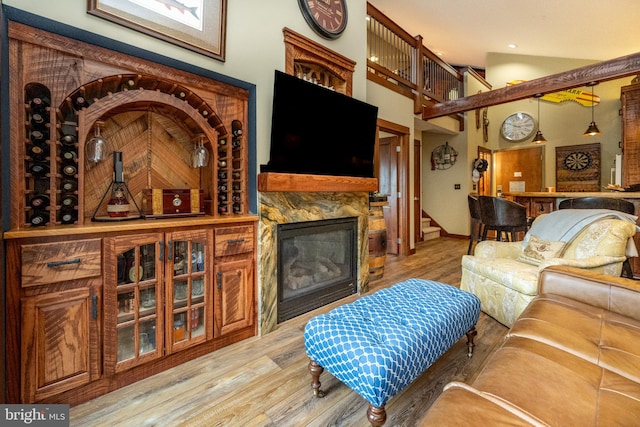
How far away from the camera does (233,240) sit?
2088 mm

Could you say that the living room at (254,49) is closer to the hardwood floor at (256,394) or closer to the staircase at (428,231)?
the hardwood floor at (256,394)

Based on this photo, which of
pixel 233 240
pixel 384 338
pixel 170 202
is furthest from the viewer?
pixel 233 240

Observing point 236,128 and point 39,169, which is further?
point 236,128

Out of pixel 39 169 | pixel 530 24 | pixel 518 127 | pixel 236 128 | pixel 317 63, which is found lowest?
pixel 39 169

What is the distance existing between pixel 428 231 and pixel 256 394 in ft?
19.0

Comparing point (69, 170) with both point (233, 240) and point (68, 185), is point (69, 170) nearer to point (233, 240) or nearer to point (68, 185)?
point (68, 185)

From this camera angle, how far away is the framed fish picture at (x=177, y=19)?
1.64m

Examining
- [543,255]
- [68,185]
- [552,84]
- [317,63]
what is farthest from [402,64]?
[68,185]

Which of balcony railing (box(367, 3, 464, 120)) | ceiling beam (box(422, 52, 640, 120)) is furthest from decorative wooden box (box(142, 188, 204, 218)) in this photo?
ceiling beam (box(422, 52, 640, 120))

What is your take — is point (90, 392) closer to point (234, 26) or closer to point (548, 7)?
point (234, 26)

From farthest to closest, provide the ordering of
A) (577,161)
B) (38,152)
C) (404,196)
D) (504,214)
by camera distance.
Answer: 1. (577,161)
2. (404,196)
3. (504,214)
4. (38,152)

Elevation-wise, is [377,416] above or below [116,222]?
below

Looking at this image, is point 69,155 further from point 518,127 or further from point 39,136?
point 518,127

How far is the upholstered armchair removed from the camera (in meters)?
2.15
